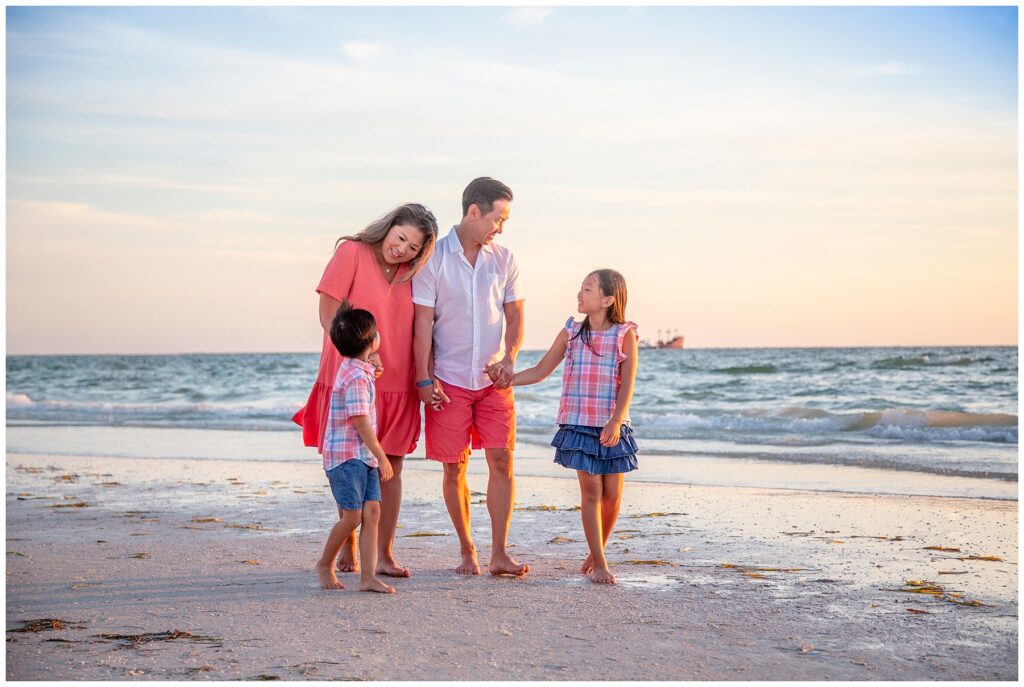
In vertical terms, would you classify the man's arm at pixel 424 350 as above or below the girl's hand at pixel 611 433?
above

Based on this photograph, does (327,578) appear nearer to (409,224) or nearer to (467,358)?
(467,358)

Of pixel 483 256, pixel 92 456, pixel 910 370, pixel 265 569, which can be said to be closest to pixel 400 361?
pixel 483 256

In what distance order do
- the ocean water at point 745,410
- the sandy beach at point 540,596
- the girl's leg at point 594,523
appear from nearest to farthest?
the sandy beach at point 540,596 → the girl's leg at point 594,523 → the ocean water at point 745,410

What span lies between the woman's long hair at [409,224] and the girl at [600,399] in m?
0.80

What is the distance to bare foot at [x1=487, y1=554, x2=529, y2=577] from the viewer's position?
4.61m

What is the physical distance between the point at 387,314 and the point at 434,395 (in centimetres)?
45

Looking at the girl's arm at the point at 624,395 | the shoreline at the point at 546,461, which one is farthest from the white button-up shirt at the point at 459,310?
the shoreline at the point at 546,461

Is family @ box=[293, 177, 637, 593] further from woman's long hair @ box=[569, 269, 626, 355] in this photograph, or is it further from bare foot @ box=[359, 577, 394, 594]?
bare foot @ box=[359, 577, 394, 594]

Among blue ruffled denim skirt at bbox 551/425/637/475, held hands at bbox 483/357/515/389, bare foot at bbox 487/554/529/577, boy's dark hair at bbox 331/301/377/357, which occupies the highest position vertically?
boy's dark hair at bbox 331/301/377/357

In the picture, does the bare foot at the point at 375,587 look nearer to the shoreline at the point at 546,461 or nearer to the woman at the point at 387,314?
the woman at the point at 387,314

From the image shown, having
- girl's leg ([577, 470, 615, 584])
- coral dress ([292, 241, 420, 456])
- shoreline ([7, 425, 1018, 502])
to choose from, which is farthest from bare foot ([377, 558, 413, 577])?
shoreline ([7, 425, 1018, 502])

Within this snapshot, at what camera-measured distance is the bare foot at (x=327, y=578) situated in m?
4.32

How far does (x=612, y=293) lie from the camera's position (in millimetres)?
4781

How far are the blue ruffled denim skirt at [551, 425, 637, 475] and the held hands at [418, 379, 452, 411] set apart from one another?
1.89ft
